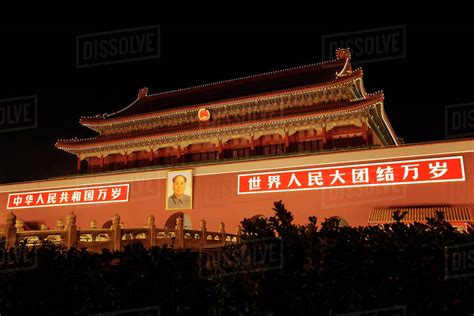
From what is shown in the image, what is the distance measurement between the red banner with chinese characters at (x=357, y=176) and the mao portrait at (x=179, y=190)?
6.76 feet

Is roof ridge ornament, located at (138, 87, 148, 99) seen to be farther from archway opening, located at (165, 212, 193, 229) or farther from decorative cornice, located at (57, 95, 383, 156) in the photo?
archway opening, located at (165, 212, 193, 229)

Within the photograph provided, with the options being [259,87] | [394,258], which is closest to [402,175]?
[259,87]

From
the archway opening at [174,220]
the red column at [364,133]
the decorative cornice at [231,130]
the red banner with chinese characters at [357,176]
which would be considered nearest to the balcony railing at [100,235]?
the red banner with chinese characters at [357,176]

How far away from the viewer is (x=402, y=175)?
42.6ft

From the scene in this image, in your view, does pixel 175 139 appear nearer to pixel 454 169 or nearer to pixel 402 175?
pixel 402 175

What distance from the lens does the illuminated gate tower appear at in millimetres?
16031

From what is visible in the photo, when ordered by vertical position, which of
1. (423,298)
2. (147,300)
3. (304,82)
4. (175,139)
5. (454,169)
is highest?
(304,82)

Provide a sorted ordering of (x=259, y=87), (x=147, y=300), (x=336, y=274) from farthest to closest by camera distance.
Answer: (x=259, y=87) → (x=147, y=300) → (x=336, y=274)

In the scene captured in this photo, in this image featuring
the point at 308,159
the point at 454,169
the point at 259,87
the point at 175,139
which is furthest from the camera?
the point at 259,87

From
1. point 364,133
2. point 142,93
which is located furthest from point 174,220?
point 142,93

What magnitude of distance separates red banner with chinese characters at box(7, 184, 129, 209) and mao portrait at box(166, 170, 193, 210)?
211 centimetres

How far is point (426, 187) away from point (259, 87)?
33.4 ft

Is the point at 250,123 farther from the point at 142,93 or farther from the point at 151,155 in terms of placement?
the point at 142,93

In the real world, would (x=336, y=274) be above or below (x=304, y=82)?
below
